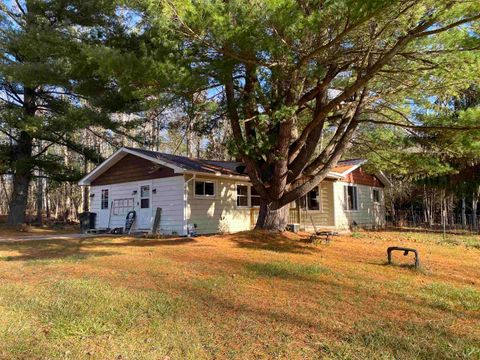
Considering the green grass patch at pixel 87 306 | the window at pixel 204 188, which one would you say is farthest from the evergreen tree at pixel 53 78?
the green grass patch at pixel 87 306

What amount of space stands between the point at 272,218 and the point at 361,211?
35.8ft

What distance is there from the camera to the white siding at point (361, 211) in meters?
19.9

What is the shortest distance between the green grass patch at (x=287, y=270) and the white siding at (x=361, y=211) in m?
11.9

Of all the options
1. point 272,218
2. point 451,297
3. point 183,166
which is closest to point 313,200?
point 272,218

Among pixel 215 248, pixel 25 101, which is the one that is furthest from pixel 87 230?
pixel 215 248

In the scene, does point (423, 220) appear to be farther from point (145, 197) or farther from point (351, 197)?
point (145, 197)

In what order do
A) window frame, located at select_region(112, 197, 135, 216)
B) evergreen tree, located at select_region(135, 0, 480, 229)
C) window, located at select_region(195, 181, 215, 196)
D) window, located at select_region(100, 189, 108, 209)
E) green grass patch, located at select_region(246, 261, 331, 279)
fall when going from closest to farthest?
1. green grass patch, located at select_region(246, 261, 331, 279)
2. evergreen tree, located at select_region(135, 0, 480, 229)
3. window, located at select_region(195, 181, 215, 196)
4. window frame, located at select_region(112, 197, 135, 216)
5. window, located at select_region(100, 189, 108, 209)

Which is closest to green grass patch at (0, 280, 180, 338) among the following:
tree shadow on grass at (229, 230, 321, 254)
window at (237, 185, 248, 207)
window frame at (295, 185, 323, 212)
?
tree shadow on grass at (229, 230, 321, 254)

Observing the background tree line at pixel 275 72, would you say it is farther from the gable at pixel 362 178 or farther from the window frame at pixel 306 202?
the gable at pixel 362 178

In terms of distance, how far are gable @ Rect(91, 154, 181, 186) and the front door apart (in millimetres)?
521

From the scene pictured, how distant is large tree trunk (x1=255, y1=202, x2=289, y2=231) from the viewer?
12.8 metres

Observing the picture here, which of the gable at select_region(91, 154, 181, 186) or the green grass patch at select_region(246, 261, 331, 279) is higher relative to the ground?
the gable at select_region(91, 154, 181, 186)

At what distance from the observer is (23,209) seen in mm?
20859

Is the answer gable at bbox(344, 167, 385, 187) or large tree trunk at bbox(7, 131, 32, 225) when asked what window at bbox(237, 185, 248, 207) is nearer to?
gable at bbox(344, 167, 385, 187)
